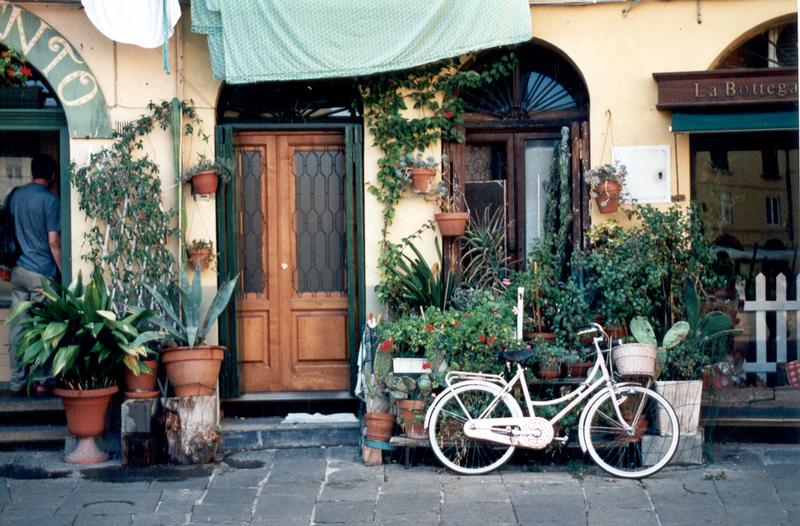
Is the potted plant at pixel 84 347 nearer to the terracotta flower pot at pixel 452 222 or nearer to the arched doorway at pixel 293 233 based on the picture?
the arched doorway at pixel 293 233

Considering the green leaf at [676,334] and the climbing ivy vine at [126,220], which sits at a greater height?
the climbing ivy vine at [126,220]

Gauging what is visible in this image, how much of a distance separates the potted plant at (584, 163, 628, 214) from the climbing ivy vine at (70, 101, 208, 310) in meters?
3.66

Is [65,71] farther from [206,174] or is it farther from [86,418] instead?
[86,418]

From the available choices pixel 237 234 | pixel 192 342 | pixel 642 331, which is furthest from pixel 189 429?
pixel 642 331

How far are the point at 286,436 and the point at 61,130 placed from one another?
3389 millimetres

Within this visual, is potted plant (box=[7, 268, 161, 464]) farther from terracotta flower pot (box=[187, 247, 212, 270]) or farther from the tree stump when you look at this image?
terracotta flower pot (box=[187, 247, 212, 270])

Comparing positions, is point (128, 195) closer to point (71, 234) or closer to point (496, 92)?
point (71, 234)

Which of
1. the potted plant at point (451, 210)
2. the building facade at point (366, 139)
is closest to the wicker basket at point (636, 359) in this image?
the building facade at point (366, 139)

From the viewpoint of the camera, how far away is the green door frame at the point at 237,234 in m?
10.0

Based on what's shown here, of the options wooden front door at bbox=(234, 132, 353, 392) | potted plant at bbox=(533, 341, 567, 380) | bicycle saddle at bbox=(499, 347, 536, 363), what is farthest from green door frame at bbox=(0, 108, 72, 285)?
potted plant at bbox=(533, 341, 567, 380)

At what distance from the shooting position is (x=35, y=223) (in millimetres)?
9992

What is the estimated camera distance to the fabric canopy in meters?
9.43

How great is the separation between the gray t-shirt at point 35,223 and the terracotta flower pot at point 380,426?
→ 10.9 feet

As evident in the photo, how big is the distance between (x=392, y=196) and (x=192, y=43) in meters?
2.22
